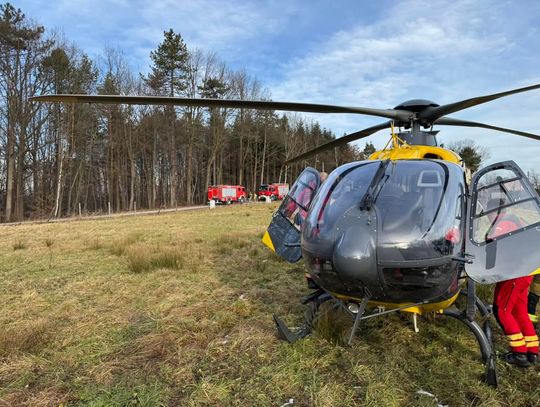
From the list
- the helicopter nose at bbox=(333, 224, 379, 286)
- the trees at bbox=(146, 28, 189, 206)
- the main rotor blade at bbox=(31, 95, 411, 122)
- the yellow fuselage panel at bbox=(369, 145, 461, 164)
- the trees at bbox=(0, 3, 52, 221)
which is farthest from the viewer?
the trees at bbox=(146, 28, 189, 206)

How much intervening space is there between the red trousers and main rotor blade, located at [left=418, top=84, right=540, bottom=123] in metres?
1.69

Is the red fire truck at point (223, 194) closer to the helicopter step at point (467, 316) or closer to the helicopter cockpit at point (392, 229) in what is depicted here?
the helicopter step at point (467, 316)

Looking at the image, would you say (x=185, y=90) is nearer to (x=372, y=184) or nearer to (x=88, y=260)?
(x=88, y=260)

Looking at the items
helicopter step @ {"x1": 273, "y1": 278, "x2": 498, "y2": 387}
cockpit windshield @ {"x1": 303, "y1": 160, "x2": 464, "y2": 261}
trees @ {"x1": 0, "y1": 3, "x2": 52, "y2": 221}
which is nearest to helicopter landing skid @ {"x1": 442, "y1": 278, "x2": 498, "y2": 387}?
helicopter step @ {"x1": 273, "y1": 278, "x2": 498, "y2": 387}

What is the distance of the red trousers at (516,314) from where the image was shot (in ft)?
11.6

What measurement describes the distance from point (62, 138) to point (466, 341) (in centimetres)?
3669

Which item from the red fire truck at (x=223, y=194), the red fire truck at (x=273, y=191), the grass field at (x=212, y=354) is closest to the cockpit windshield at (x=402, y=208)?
the grass field at (x=212, y=354)

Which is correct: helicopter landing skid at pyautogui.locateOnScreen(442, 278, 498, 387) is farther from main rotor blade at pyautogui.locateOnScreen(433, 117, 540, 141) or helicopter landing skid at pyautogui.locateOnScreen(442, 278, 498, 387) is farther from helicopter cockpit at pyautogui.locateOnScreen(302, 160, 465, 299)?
main rotor blade at pyautogui.locateOnScreen(433, 117, 540, 141)

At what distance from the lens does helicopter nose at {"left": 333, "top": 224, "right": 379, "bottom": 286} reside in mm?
2893

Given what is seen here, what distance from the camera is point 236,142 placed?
53219mm

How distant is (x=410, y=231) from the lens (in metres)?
2.97

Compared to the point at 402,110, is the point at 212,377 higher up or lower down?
lower down

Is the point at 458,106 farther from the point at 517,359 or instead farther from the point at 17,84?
the point at 17,84

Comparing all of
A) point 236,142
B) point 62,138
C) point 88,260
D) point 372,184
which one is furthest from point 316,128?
point 372,184
